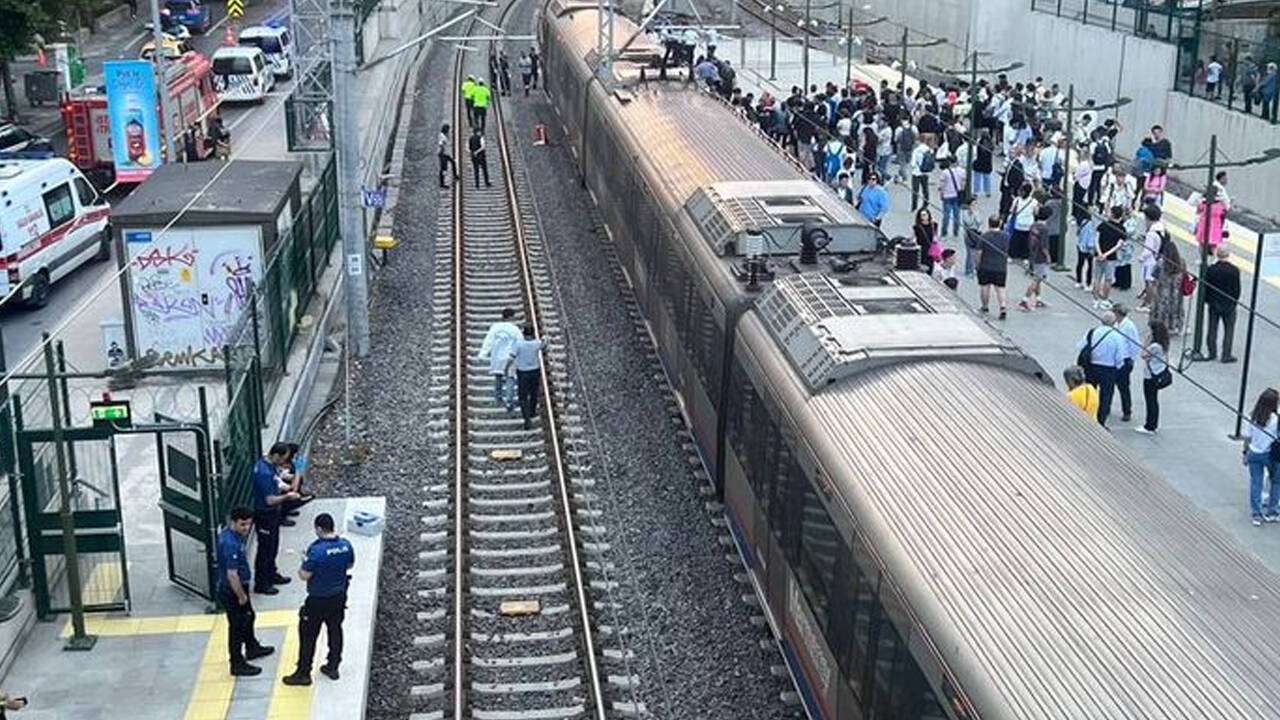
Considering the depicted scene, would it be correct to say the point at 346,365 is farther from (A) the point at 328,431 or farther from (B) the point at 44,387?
(B) the point at 44,387

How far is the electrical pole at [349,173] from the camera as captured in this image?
1994 cm

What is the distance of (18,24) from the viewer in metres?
36.9

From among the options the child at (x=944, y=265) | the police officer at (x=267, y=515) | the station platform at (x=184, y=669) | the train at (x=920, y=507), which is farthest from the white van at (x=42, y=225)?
the child at (x=944, y=265)

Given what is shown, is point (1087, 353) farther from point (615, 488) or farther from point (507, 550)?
point (507, 550)

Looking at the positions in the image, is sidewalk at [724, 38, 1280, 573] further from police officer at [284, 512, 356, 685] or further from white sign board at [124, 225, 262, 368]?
white sign board at [124, 225, 262, 368]

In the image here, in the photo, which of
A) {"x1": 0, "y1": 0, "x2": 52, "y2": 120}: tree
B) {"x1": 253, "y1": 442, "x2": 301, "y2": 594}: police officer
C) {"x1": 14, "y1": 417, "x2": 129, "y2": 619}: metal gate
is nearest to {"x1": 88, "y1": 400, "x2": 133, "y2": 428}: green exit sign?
{"x1": 14, "y1": 417, "x2": 129, "y2": 619}: metal gate

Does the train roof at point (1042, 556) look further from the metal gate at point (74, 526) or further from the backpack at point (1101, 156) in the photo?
the backpack at point (1101, 156)

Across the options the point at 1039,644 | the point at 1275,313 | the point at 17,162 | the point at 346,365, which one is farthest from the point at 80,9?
the point at 1039,644

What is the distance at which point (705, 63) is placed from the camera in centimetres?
3628

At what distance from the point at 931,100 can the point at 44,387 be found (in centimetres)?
2056

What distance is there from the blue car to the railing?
32.6 meters

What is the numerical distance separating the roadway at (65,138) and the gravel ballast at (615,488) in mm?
4468

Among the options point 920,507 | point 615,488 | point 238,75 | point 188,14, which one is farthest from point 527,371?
point 188,14

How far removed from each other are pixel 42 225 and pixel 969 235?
13599mm
